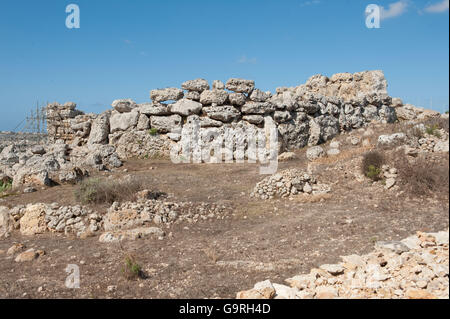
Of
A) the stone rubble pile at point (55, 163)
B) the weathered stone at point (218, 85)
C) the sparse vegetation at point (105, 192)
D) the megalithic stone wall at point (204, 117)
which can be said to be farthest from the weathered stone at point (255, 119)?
the sparse vegetation at point (105, 192)

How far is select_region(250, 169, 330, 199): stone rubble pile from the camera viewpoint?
8.95m

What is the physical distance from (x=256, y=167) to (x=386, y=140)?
15.1 feet

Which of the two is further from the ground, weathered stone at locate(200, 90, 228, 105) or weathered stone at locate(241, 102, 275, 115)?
weathered stone at locate(200, 90, 228, 105)

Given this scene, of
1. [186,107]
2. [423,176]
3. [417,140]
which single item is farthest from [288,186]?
[186,107]

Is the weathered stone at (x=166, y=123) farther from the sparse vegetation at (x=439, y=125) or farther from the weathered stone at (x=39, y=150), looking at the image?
the sparse vegetation at (x=439, y=125)

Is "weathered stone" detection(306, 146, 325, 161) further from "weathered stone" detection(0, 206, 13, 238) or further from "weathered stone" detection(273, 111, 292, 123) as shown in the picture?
"weathered stone" detection(0, 206, 13, 238)

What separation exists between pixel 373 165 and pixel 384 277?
500cm

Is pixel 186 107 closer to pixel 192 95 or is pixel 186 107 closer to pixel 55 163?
pixel 192 95

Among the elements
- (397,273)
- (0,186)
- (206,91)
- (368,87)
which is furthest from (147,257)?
(368,87)

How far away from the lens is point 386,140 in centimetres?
1005

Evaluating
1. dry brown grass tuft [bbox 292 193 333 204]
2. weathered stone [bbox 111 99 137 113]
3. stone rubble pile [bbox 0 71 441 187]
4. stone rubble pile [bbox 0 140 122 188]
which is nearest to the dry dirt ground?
dry brown grass tuft [bbox 292 193 333 204]
